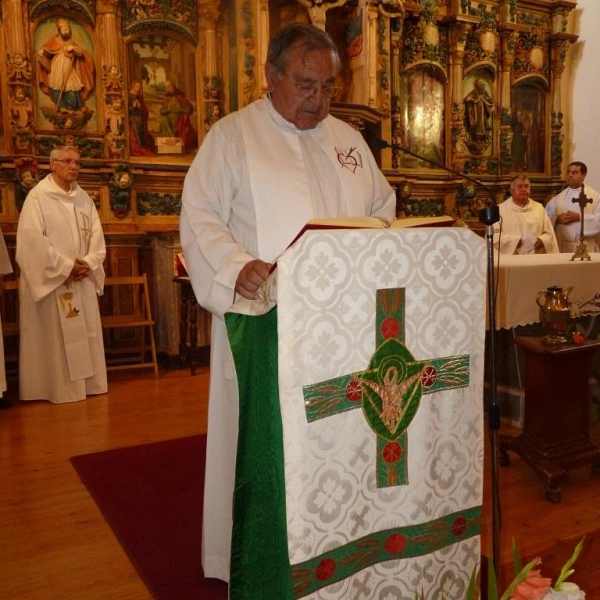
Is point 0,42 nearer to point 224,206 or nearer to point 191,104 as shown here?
point 191,104

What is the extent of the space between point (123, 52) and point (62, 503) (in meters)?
Answer: 4.81

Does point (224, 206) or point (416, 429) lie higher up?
point (224, 206)

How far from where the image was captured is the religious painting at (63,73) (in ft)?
20.0

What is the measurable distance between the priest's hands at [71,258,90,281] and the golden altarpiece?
39.4 inches

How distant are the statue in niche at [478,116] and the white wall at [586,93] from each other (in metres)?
1.60

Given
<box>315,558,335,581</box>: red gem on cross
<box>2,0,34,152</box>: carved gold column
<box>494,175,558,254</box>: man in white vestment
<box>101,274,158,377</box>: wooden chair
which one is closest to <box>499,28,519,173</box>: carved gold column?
<box>494,175,558,254</box>: man in white vestment

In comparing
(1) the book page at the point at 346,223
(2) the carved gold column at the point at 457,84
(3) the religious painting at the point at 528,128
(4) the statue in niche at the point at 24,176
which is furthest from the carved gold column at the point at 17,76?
(3) the religious painting at the point at 528,128

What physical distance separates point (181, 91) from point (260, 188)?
16.9 ft

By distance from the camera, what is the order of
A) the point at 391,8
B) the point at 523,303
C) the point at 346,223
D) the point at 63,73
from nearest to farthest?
the point at 346,223, the point at 523,303, the point at 63,73, the point at 391,8

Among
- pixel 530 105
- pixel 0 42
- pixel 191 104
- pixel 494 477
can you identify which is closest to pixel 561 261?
pixel 494 477

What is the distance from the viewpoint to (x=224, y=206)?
84.0 inches

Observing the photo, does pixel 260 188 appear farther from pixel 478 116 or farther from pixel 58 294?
pixel 478 116

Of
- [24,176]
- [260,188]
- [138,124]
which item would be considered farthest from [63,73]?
[260,188]

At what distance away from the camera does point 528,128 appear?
942 cm
